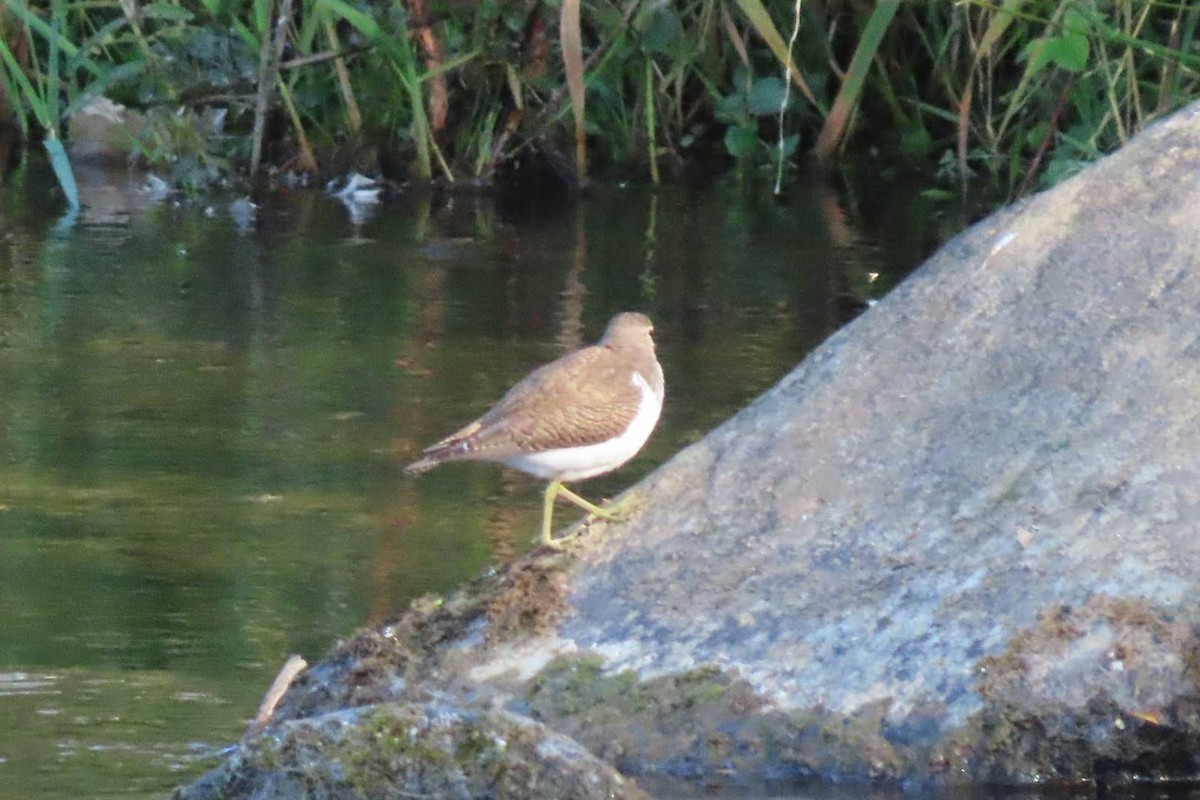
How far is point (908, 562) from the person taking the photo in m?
4.82

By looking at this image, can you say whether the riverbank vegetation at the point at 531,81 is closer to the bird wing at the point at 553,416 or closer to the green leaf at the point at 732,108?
the green leaf at the point at 732,108

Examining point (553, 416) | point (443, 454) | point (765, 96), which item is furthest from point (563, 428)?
point (765, 96)

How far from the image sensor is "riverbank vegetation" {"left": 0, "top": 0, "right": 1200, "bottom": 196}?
38.2 ft

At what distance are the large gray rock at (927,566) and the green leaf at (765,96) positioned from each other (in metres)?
7.43

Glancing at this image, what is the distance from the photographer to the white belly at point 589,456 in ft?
17.2

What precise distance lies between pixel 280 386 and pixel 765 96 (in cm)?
560

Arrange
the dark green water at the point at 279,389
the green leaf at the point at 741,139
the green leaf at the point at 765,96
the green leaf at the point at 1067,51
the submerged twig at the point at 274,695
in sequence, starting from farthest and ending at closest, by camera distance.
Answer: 1. the green leaf at the point at 741,139
2. the green leaf at the point at 765,96
3. the green leaf at the point at 1067,51
4. the dark green water at the point at 279,389
5. the submerged twig at the point at 274,695

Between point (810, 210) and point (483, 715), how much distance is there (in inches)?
328

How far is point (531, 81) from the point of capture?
12133 millimetres

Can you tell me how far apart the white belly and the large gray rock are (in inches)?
4.0

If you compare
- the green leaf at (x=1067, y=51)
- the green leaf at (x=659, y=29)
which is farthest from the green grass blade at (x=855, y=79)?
the green leaf at (x=1067, y=51)

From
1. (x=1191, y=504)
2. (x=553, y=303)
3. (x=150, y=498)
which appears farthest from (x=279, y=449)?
(x=1191, y=504)

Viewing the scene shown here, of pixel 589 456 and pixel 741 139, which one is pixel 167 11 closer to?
pixel 741 139

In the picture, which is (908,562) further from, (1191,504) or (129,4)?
(129,4)
